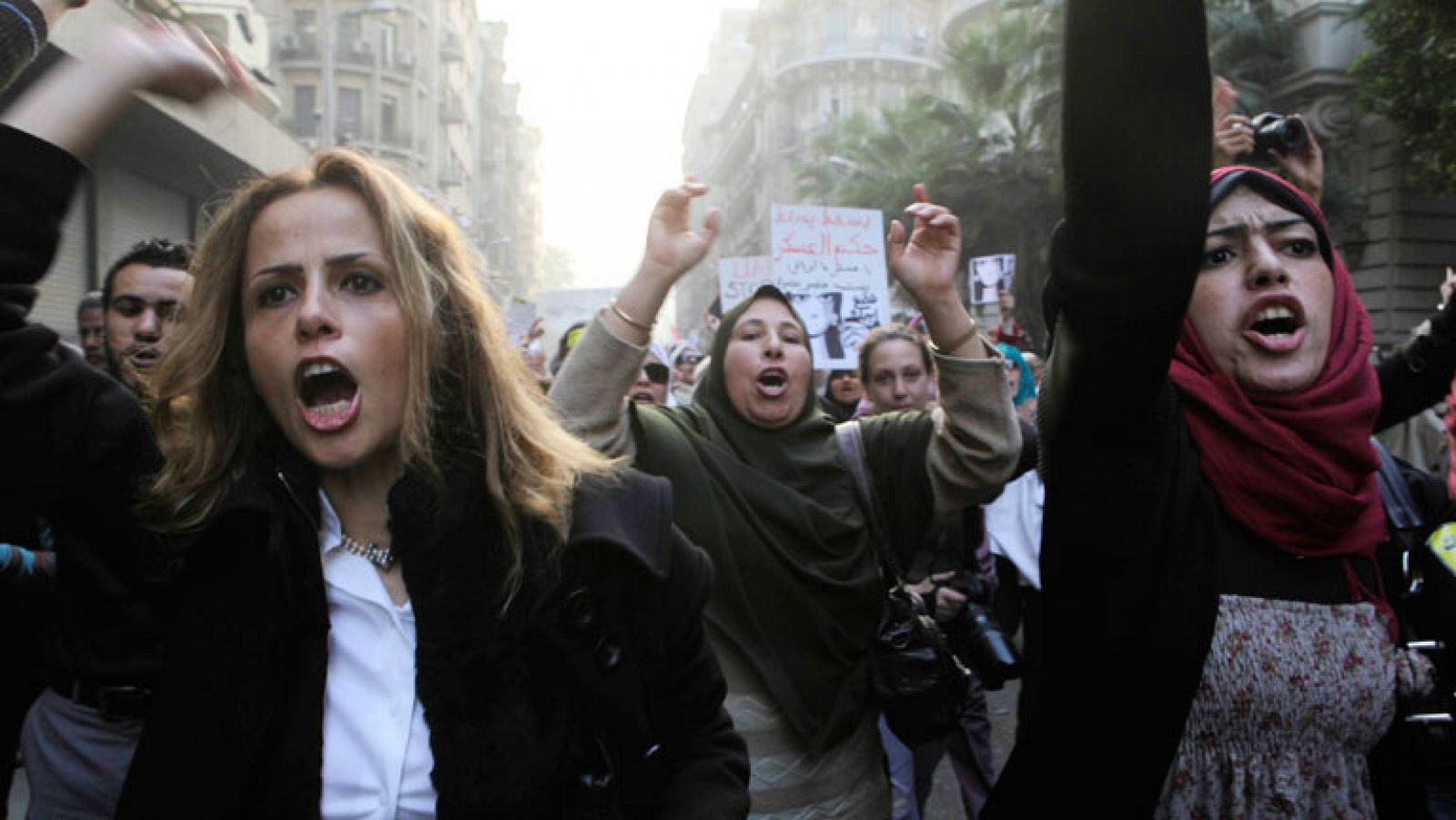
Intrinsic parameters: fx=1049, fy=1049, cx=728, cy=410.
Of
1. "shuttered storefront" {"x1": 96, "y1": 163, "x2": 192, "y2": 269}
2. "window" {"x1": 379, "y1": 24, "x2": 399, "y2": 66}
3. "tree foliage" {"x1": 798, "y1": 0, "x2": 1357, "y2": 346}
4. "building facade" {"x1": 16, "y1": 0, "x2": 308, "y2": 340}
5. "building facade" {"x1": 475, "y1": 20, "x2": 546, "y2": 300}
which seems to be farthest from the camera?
"building facade" {"x1": 475, "y1": 20, "x2": 546, "y2": 300}

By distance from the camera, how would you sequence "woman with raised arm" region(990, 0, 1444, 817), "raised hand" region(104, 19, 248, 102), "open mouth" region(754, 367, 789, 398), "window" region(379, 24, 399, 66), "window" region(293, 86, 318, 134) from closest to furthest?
1. "woman with raised arm" region(990, 0, 1444, 817)
2. "raised hand" region(104, 19, 248, 102)
3. "open mouth" region(754, 367, 789, 398)
4. "window" region(293, 86, 318, 134)
5. "window" region(379, 24, 399, 66)

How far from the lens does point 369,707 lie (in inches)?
60.4

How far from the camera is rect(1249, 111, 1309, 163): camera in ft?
7.15

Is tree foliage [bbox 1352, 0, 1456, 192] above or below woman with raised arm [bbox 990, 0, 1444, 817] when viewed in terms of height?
above

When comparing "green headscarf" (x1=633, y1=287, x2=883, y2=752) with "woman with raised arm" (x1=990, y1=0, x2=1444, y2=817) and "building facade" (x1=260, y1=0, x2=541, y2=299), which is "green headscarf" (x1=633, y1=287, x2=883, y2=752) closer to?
"woman with raised arm" (x1=990, y1=0, x2=1444, y2=817)

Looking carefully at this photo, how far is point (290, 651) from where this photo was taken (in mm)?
1510

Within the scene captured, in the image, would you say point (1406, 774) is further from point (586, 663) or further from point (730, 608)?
point (730, 608)

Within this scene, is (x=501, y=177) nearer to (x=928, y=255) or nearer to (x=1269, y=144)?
(x=928, y=255)

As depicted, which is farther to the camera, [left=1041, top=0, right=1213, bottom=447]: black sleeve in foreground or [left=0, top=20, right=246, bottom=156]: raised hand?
[left=0, top=20, right=246, bottom=156]: raised hand

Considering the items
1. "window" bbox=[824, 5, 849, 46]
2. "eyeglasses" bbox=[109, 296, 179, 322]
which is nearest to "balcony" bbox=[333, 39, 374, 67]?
"window" bbox=[824, 5, 849, 46]

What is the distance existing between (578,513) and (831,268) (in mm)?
5200

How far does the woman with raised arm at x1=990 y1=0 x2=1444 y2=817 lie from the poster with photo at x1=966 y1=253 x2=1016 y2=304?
7.13m

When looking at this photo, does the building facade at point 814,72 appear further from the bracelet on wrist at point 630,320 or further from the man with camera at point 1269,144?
the man with camera at point 1269,144

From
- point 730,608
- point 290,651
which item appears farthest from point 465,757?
point 730,608
